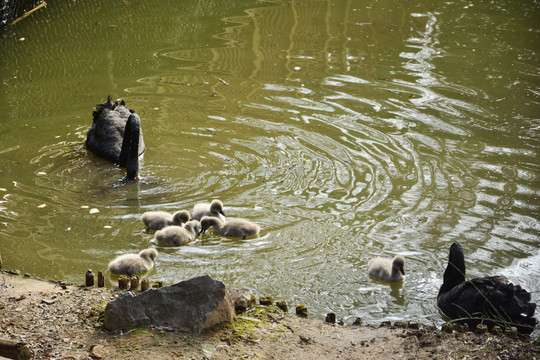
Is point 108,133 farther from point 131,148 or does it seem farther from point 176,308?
point 176,308

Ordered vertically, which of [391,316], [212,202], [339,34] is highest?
[339,34]

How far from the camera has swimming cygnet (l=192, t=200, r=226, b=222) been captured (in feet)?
24.1

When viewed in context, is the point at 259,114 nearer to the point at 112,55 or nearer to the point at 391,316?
the point at 112,55

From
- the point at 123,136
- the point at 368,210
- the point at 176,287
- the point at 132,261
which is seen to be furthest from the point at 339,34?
the point at 176,287

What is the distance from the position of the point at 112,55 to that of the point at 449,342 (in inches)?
419

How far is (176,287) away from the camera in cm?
516

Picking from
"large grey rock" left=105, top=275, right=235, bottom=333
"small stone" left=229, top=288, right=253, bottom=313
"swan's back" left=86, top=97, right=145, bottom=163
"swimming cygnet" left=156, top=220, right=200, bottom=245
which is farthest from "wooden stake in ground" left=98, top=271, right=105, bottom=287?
"swan's back" left=86, top=97, right=145, bottom=163

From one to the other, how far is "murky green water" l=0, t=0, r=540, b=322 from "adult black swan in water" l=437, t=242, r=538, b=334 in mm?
300

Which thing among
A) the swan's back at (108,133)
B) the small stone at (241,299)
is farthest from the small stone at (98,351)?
the swan's back at (108,133)

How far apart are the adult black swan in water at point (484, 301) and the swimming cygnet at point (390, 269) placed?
48 cm

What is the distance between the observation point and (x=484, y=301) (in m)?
5.55

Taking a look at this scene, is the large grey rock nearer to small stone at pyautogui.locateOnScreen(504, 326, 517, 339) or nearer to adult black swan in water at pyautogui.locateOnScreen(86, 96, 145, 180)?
small stone at pyautogui.locateOnScreen(504, 326, 517, 339)

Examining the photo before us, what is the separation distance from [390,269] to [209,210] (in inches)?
86.6

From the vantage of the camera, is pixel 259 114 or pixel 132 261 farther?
pixel 259 114
